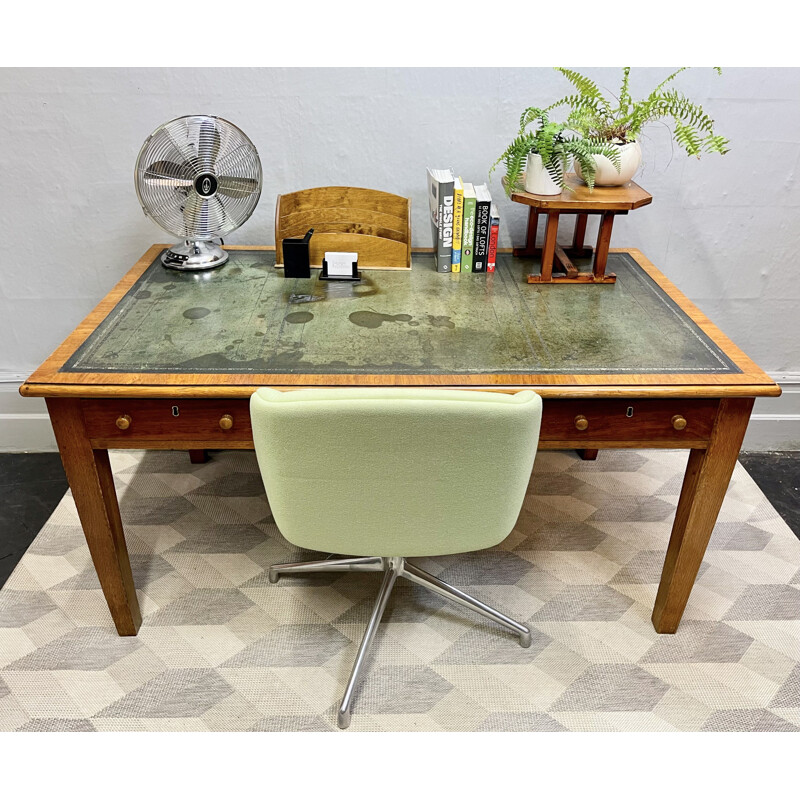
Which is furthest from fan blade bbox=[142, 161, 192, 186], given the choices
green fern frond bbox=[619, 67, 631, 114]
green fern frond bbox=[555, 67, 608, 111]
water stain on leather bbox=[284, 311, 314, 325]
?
green fern frond bbox=[619, 67, 631, 114]

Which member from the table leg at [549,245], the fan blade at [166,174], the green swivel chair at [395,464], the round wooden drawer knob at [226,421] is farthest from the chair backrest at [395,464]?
the fan blade at [166,174]

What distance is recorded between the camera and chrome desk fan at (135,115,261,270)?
1976 mm

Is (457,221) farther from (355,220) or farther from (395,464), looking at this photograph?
(395,464)

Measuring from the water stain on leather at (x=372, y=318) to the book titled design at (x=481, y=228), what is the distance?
0.38m

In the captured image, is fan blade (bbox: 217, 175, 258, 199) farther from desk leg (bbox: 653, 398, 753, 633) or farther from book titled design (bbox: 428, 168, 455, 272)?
desk leg (bbox: 653, 398, 753, 633)

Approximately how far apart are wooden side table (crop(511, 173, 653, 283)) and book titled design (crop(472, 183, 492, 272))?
8 cm

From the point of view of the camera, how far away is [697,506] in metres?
1.75

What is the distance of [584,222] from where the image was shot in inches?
86.1

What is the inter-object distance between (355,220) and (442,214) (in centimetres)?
29

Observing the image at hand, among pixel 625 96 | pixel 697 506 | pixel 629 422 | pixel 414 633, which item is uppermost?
pixel 625 96

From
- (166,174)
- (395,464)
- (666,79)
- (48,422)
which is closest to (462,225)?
(666,79)
